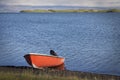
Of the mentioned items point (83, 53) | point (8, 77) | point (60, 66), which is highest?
point (83, 53)

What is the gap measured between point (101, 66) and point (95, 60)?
2879 mm

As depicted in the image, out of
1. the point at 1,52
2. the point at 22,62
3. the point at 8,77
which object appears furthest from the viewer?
the point at 1,52

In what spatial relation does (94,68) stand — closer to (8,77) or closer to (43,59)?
(43,59)

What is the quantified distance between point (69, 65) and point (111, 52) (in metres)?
8.77

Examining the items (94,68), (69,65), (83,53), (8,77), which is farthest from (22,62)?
(8,77)

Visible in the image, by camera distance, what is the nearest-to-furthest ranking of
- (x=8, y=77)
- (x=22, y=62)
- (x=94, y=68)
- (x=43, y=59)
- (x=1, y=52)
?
1. (x=8, y=77)
2. (x=43, y=59)
3. (x=94, y=68)
4. (x=22, y=62)
5. (x=1, y=52)

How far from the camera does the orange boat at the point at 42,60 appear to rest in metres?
23.0

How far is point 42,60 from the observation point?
23297 mm

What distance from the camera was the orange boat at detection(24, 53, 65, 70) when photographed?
23031 mm

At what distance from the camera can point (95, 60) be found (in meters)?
31.7

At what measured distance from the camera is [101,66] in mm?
28812

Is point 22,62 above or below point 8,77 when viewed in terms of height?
above

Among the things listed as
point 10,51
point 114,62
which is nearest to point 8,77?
point 114,62

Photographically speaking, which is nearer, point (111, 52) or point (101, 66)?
point (101, 66)
